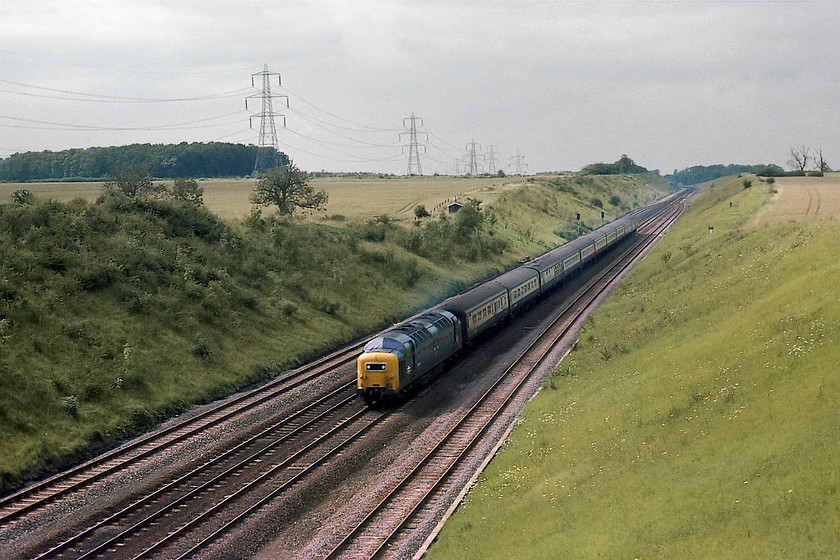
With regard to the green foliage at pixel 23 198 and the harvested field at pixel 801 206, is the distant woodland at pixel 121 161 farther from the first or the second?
the harvested field at pixel 801 206

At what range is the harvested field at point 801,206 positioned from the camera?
2687 inches

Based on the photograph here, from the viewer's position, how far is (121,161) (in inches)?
5866

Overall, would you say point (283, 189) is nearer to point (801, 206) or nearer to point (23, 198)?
point (23, 198)

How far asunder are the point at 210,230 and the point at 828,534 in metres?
49.3

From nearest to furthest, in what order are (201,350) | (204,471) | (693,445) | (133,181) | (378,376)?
(693,445) → (204,471) → (378,376) → (201,350) → (133,181)

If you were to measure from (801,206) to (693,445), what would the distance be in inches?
2764

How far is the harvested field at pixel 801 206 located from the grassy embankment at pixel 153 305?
2916 centimetres

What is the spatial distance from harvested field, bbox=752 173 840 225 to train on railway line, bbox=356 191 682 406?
70.7ft

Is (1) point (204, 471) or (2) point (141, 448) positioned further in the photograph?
(2) point (141, 448)

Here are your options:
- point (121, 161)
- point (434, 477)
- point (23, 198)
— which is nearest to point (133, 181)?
point (23, 198)

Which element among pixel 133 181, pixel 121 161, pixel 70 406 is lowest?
pixel 70 406

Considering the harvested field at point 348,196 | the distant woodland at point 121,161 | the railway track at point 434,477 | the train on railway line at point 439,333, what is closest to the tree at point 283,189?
the harvested field at point 348,196

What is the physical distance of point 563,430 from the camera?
Result: 26328 mm

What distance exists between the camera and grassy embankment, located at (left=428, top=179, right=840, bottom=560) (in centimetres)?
1506
